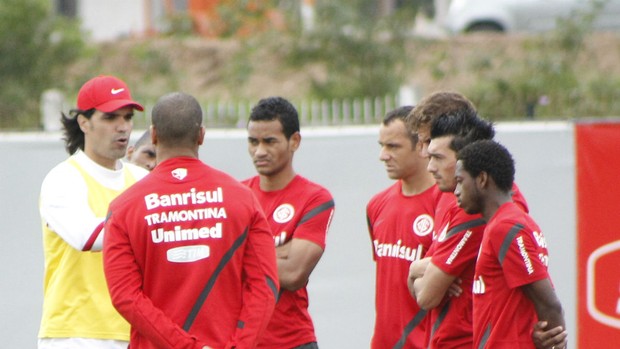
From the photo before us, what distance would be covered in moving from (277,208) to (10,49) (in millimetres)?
10265

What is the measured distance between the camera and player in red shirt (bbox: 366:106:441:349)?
17.0 feet

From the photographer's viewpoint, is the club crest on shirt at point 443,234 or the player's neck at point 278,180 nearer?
the club crest on shirt at point 443,234

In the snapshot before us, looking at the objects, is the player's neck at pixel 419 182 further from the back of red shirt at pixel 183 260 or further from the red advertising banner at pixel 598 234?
the back of red shirt at pixel 183 260

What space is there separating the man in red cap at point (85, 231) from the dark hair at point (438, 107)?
1.30 metres

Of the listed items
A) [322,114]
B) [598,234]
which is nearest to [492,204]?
[598,234]

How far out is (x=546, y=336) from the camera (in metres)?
4.26

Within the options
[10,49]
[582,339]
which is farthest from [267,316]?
[10,49]

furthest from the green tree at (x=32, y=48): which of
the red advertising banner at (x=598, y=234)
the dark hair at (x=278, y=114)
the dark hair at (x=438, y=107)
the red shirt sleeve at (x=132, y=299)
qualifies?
the red shirt sleeve at (x=132, y=299)

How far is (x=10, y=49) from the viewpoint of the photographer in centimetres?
1482

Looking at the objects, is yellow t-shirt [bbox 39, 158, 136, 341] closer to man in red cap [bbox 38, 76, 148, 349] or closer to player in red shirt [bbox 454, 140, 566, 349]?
man in red cap [bbox 38, 76, 148, 349]

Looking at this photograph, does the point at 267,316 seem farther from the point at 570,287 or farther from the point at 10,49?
the point at 10,49

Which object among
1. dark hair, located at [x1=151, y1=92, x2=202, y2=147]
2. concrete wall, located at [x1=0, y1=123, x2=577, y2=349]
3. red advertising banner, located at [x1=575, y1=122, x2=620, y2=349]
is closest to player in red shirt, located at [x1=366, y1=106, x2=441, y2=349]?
red advertising banner, located at [x1=575, y1=122, x2=620, y2=349]

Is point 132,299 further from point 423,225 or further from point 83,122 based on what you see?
point 423,225

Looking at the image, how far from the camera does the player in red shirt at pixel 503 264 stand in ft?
13.9
